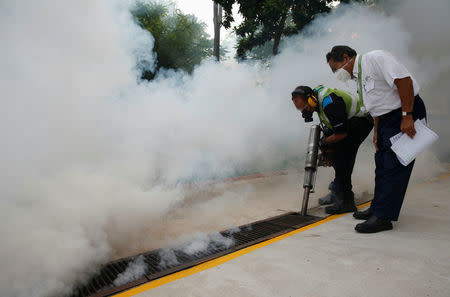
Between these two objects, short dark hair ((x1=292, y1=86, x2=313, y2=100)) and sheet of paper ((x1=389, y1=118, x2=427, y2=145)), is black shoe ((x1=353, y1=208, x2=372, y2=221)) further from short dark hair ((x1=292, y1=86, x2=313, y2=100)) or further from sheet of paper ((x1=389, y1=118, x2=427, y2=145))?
short dark hair ((x1=292, y1=86, x2=313, y2=100))

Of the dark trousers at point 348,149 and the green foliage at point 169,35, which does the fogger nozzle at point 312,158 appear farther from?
the green foliage at point 169,35

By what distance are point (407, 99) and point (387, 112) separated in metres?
0.20

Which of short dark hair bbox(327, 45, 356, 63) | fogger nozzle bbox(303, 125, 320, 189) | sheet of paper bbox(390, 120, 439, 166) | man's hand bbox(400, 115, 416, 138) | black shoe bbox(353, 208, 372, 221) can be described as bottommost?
black shoe bbox(353, 208, 372, 221)

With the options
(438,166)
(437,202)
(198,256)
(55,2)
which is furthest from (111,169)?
(438,166)

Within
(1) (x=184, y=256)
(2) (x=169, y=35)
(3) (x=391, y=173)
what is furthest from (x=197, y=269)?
(2) (x=169, y=35)

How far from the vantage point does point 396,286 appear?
1590 mm

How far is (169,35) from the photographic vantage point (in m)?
8.00

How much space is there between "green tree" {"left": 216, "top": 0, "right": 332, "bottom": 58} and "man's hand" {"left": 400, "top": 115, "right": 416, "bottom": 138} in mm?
5722

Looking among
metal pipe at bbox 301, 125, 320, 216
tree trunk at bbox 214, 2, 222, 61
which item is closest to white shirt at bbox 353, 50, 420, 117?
metal pipe at bbox 301, 125, 320, 216

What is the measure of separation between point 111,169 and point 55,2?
151 centimetres

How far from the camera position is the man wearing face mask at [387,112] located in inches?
89.1

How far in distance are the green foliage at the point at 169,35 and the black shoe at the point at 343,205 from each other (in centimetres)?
505

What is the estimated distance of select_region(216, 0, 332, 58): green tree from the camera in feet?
23.7

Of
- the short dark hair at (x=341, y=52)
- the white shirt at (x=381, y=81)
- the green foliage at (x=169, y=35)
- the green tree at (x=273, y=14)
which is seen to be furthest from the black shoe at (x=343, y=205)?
the green tree at (x=273, y=14)
